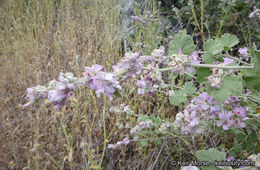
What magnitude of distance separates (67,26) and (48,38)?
0.28m

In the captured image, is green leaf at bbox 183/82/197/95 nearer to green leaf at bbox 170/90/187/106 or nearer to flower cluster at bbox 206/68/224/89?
green leaf at bbox 170/90/187/106

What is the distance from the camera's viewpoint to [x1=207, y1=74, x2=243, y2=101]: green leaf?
509 mm

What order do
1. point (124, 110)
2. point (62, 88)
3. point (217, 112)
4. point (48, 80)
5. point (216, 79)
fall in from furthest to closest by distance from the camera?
point (48, 80), point (124, 110), point (217, 112), point (216, 79), point (62, 88)

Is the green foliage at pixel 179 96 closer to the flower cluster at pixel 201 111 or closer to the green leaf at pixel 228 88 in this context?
the flower cluster at pixel 201 111

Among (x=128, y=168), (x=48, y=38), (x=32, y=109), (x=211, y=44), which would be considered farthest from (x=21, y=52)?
(x=211, y=44)

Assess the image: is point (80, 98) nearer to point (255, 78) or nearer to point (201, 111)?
point (201, 111)

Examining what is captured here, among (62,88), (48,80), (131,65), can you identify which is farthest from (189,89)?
(48,80)

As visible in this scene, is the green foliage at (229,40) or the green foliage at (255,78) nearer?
the green foliage at (255,78)

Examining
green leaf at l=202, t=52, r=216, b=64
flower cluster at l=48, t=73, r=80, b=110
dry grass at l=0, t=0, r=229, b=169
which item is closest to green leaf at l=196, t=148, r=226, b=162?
green leaf at l=202, t=52, r=216, b=64

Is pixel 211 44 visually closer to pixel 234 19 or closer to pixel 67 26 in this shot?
pixel 234 19

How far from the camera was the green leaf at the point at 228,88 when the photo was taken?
51cm

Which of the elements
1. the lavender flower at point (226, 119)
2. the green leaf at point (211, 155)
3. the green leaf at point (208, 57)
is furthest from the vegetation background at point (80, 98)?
the green leaf at point (208, 57)

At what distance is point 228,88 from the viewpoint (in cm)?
52

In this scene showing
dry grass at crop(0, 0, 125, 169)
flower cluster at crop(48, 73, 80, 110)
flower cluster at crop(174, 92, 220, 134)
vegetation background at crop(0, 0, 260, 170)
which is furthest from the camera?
dry grass at crop(0, 0, 125, 169)
